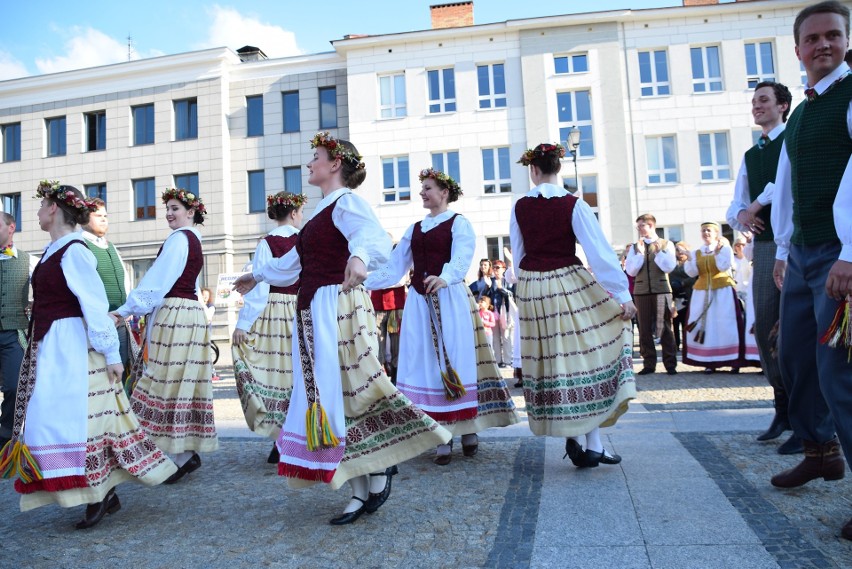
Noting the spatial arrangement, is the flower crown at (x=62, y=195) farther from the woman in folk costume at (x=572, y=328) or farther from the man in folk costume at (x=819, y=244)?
the man in folk costume at (x=819, y=244)

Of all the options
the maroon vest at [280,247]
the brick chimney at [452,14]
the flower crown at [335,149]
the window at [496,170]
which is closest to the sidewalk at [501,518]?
the maroon vest at [280,247]

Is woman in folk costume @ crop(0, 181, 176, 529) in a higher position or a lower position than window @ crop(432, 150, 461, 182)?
lower

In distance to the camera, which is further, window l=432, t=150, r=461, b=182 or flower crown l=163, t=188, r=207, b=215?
window l=432, t=150, r=461, b=182

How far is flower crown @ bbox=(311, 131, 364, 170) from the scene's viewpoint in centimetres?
354

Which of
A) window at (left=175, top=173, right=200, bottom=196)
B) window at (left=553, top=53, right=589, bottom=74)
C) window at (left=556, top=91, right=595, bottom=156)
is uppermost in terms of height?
window at (left=553, top=53, right=589, bottom=74)

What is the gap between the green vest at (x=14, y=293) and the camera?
236 inches

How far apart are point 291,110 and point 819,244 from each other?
80.3 feet

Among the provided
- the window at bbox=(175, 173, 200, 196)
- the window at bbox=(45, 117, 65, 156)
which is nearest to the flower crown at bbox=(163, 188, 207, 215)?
the window at bbox=(175, 173, 200, 196)

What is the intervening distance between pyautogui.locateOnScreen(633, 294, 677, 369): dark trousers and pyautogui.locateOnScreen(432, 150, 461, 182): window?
1563 centimetres

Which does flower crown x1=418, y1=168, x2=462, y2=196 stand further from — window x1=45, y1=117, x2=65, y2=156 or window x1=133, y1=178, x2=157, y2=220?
window x1=45, y1=117, x2=65, y2=156

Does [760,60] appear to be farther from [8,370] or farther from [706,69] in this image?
[8,370]

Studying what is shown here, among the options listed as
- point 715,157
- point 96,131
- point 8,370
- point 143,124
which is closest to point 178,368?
point 8,370

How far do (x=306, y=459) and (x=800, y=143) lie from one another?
2.68m

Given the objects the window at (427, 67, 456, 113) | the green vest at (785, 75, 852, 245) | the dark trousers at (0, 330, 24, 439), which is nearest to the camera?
the green vest at (785, 75, 852, 245)
